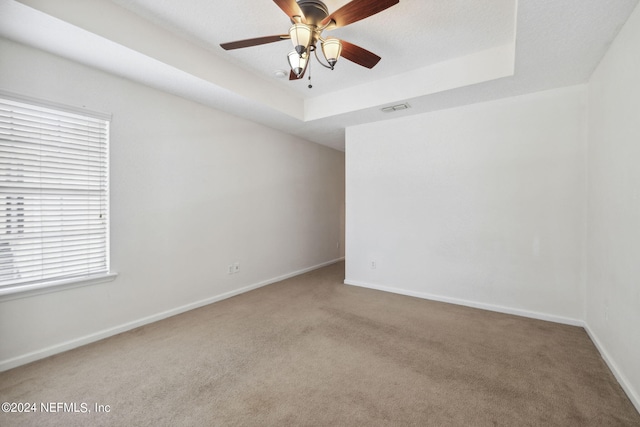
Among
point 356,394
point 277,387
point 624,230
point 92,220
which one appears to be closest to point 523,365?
point 624,230

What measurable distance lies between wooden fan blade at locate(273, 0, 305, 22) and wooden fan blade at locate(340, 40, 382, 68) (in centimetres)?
43

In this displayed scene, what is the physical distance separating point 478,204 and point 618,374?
1959mm

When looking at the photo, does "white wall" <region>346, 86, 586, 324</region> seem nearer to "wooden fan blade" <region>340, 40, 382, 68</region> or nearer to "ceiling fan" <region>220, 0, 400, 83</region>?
"wooden fan blade" <region>340, 40, 382, 68</region>

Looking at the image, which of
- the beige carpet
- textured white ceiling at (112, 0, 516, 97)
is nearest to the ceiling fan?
textured white ceiling at (112, 0, 516, 97)

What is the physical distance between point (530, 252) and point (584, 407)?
179 cm

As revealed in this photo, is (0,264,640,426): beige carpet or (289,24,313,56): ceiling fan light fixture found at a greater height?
(289,24,313,56): ceiling fan light fixture

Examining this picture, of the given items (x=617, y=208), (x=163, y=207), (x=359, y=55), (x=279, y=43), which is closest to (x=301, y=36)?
(x=359, y=55)

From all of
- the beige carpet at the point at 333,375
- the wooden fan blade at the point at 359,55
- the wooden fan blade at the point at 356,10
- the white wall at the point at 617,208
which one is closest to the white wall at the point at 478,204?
the white wall at the point at 617,208

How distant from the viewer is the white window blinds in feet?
7.17

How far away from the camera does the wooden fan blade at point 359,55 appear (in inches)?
85.2

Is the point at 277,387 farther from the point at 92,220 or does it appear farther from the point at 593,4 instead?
the point at 593,4

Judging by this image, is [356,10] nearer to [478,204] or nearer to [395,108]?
[395,108]

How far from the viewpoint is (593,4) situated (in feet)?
5.84

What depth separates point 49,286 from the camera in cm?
234
